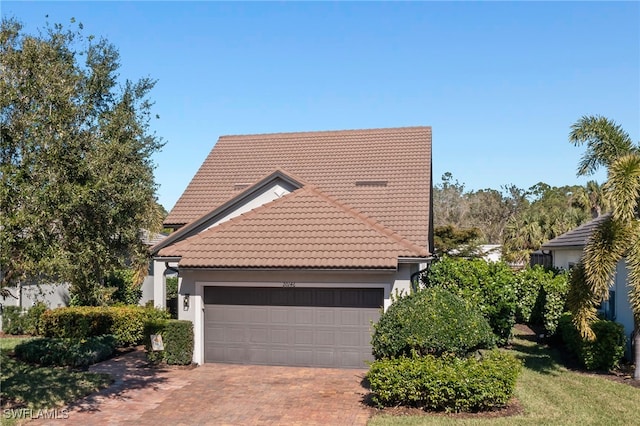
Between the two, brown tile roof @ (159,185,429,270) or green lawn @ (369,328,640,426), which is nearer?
green lawn @ (369,328,640,426)

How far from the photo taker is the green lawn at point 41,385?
11141mm

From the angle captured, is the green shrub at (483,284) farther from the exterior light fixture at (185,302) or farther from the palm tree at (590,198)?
the palm tree at (590,198)

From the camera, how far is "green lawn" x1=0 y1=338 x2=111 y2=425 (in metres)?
11.1

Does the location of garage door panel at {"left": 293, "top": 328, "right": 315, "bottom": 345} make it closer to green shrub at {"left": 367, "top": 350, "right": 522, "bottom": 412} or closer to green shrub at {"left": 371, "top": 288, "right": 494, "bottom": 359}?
green shrub at {"left": 371, "top": 288, "right": 494, "bottom": 359}

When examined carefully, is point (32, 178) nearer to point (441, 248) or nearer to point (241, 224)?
point (241, 224)

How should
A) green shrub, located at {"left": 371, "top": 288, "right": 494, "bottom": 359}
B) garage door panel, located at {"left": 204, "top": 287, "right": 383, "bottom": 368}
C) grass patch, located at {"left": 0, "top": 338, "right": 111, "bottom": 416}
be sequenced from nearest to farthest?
1. green shrub, located at {"left": 371, "top": 288, "right": 494, "bottom": 359}
2. grass patch, located at {"left": 0, "top": 338, "right": 111, "bottom": 416}
3. garage door panel, located at {"left": 204, "top": 287, "right": 383, "bottom": 368}

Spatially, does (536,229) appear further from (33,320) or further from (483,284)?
(33,320)

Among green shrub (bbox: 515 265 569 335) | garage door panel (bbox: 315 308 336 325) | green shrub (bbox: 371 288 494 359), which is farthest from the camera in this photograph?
green shrub (bbox: 515 265 569 335)

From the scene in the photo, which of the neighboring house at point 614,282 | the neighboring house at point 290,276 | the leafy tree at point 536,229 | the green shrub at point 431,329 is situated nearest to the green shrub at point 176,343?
the neighboring house at point 290,276

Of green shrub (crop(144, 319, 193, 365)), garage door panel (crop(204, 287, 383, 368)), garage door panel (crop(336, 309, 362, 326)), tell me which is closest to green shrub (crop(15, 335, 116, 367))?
green shrub (crop(144, 319, 193, 365))

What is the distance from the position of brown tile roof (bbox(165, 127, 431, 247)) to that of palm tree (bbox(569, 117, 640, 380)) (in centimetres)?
536

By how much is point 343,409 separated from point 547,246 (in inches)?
631

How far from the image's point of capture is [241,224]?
1611 centimetres

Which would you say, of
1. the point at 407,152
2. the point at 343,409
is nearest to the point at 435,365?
the point at 343,409
